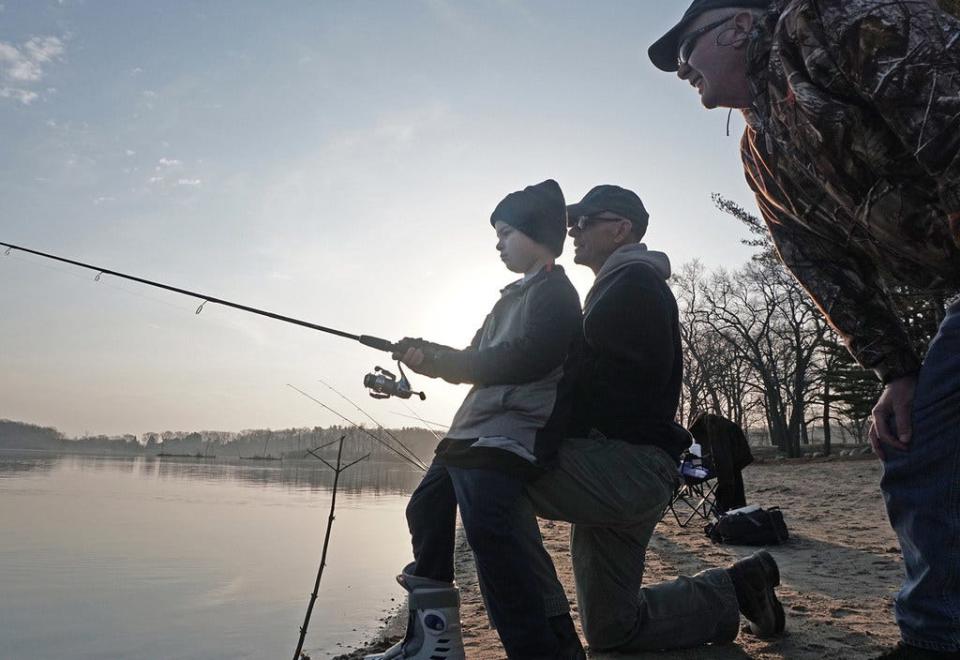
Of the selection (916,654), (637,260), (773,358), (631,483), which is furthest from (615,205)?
(773,358)

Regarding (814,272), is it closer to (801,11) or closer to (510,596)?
(801,11)

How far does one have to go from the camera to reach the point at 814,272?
2.14 m

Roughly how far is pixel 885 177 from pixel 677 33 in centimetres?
81

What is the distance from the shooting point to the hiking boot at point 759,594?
2.86 metres

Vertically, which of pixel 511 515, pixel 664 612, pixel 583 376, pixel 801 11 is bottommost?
pixel 664 612

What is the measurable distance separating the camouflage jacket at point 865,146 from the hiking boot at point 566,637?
1250 millimetres

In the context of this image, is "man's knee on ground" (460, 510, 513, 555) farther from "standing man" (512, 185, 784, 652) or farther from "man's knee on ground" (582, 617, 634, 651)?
"man's knee on ground" (582, 617, 634, 651)

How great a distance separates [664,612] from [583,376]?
103 centimetres

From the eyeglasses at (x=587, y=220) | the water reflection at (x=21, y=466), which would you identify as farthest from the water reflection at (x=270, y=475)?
the eyeglasses at (x=587, y=220)

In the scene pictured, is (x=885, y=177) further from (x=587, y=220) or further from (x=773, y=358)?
(x=773, y=358)

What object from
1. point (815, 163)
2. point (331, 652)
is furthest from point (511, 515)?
point (331, 652)

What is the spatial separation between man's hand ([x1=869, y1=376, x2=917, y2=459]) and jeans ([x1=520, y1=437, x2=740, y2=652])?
0.84 m

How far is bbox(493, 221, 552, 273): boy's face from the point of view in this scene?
2.68m

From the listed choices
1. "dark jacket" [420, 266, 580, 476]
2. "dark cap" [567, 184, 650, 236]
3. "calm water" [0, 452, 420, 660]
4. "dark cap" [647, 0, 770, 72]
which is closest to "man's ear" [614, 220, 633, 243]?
"dark cap" [567, 184, 650, 236]
